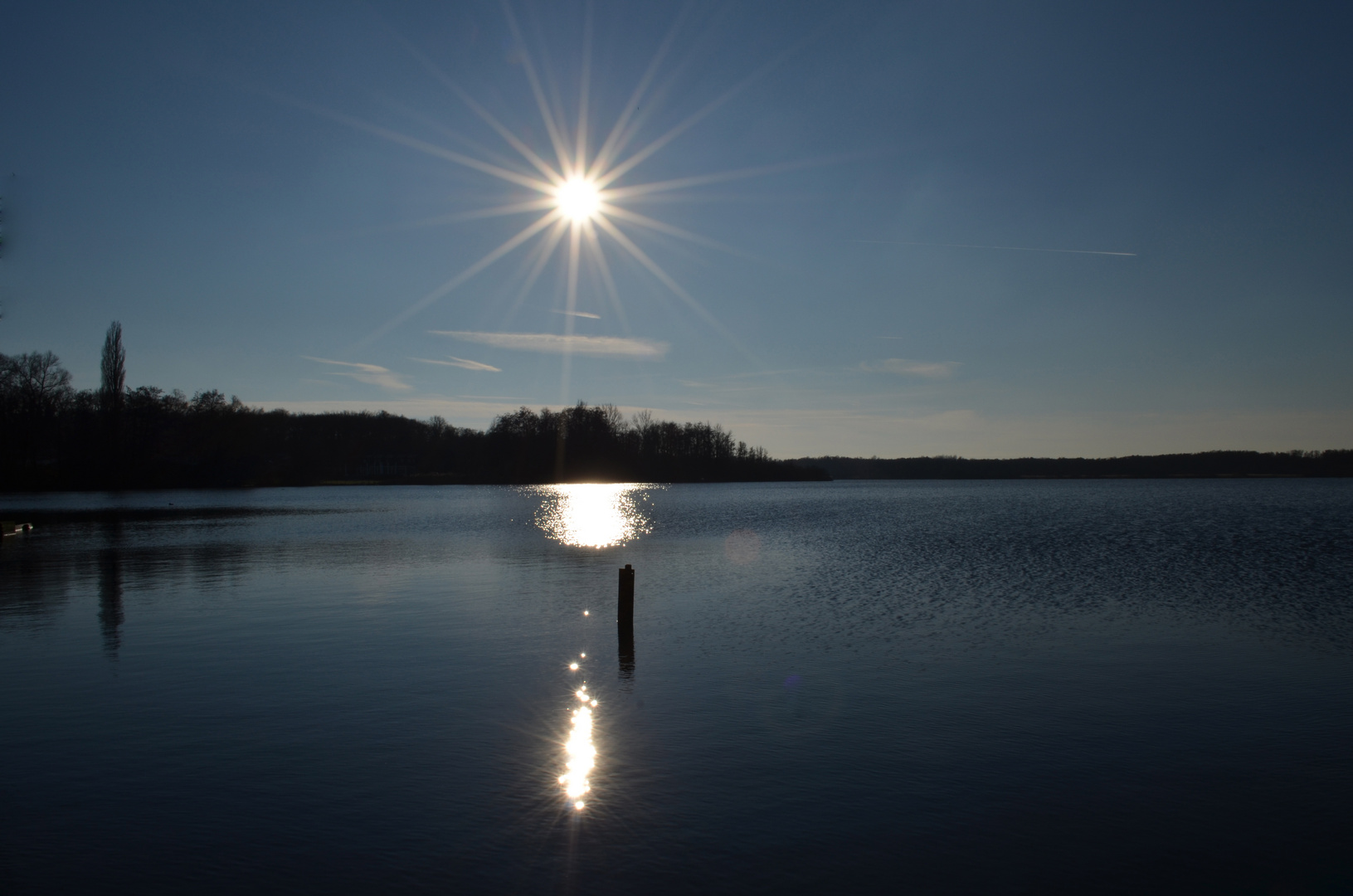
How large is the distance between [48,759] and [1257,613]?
26575 mm

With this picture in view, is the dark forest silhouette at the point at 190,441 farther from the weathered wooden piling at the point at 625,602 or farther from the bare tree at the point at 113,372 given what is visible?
the weathered wooden piling at the point at 625,602

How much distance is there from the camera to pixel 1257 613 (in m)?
21.5

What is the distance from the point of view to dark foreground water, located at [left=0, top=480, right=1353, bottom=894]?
25.1 feet

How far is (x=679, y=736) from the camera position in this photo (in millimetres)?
11484

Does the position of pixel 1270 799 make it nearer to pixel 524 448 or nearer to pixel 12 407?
pixel 12 407

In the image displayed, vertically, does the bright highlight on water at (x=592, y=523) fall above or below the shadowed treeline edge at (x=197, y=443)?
below

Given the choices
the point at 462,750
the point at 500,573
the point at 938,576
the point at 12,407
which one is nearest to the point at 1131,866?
the point at 462,750

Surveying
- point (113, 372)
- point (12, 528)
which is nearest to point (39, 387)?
point (113, 372)

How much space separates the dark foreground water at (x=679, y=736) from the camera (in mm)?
7664

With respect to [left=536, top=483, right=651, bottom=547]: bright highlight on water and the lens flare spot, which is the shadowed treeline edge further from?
the lens flare spot

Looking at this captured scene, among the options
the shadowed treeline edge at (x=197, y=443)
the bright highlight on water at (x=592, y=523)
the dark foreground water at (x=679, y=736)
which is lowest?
the dark foreground water at (x=679, y=736)

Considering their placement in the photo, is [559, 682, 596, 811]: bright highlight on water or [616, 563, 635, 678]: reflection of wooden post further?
[616, 563, 635, 678]: reflection of wooden post

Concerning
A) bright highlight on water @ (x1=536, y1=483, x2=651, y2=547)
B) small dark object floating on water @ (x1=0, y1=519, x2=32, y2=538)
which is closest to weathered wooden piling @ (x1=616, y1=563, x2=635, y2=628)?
bright highlight on water @ (x1=536, y1=483, x2=651, y2=547)

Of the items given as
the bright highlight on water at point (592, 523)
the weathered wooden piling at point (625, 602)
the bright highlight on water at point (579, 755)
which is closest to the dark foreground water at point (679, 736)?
the bright highlight on water at point (579, 755)
